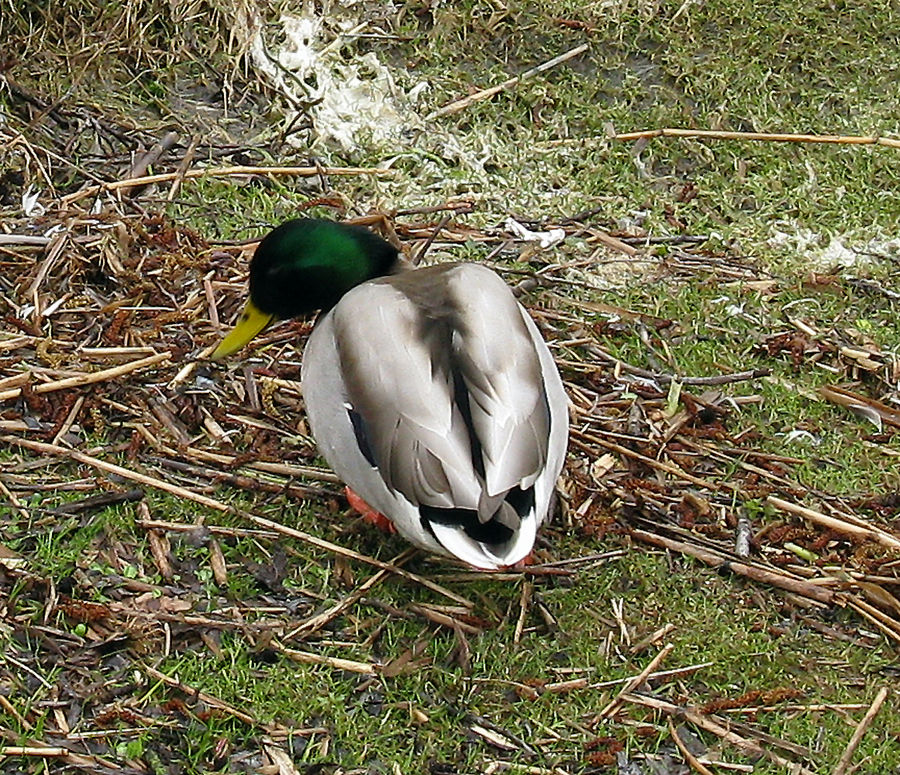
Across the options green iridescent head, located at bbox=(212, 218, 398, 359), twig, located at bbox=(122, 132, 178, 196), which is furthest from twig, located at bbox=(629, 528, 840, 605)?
twig, located at bbox=(122, 132, 178, 196)

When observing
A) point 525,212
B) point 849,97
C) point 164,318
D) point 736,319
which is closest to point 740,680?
point 736,319

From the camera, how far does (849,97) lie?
5.94 metres

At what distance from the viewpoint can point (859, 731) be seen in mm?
3158

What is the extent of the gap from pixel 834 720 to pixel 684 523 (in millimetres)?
691

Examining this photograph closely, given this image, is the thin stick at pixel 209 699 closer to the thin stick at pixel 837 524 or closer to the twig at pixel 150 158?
the thin stick at pixel 837 524

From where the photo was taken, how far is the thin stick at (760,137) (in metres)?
5.59

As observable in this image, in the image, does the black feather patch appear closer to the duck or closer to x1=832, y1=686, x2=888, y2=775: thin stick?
the duck

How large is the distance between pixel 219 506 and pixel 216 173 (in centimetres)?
179

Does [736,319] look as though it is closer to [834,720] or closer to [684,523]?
[684,523]

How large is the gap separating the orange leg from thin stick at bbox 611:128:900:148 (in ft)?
8.24

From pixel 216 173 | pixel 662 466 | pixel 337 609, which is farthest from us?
pixel 216 173

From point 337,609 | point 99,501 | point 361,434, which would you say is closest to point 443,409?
point 361,434

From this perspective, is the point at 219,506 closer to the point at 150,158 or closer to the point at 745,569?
the point at 745,569

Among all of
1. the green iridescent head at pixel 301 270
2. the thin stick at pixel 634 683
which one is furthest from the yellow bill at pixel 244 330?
the thin stick at pixel 634 683
